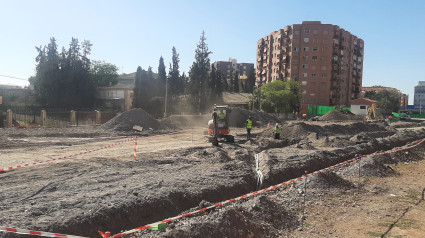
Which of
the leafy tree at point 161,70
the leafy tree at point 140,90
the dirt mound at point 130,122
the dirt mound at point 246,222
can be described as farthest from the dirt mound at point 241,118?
the dirt mound at point 246,222

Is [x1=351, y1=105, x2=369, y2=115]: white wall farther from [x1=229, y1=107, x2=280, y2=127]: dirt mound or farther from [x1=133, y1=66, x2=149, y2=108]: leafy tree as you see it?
[x1=133, y1=66, x2=149, y2=108]: leafy tree

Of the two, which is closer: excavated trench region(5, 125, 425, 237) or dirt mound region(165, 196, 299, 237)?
dirt mound region(165, 196, 299, 237)

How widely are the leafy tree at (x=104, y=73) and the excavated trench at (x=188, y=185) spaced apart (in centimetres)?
5383

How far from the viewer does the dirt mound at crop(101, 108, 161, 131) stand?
2698cm

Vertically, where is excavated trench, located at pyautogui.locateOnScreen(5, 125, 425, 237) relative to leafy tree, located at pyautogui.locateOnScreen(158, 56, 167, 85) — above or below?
below

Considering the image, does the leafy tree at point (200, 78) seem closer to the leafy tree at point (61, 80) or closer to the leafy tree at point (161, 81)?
the leafy tree at point (161, 81)

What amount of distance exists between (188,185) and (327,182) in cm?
480

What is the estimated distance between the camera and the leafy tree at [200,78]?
51000 mm

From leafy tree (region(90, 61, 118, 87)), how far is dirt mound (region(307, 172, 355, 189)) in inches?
2308

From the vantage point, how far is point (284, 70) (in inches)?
3280

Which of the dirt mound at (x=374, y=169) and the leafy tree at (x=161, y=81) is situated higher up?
the leafy tree at (x=161, y=81)

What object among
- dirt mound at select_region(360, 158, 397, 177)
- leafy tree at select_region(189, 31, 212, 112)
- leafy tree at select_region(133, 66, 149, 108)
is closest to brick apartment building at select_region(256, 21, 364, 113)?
leafy tree at select_region(189, 31, 212, 112)

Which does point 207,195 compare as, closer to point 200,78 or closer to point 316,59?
point 200,78

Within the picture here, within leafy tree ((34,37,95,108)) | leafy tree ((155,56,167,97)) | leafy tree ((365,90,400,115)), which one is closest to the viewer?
leafy tree ((34,37,95,108))
